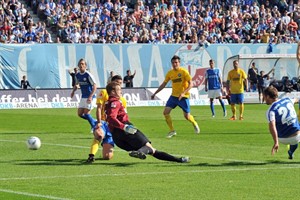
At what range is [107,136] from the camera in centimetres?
1850

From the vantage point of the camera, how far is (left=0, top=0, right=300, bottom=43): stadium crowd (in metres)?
48.3

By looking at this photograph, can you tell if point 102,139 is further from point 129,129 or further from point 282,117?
point 282,117

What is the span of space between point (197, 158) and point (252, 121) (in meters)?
13.9

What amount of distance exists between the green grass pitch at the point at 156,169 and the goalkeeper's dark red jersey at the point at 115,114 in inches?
33.7

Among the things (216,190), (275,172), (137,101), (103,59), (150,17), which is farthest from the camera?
(150,17)

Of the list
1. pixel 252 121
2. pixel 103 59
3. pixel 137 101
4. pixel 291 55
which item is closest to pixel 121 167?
pixel 252 121

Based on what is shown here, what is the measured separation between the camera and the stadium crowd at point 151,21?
159ft

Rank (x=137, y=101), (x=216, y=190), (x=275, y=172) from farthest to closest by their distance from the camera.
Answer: (x=137, y=101) → (x=275, y=172) → (x=216, y=190)

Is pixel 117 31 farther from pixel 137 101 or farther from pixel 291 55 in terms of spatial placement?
pixel 291 55

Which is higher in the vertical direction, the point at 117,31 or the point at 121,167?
the point at 117,31

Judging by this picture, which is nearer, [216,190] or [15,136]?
[216,190]

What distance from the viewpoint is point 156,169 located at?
16516 mm

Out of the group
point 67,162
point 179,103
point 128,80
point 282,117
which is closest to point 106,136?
point 67,162

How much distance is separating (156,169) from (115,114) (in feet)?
4.24
